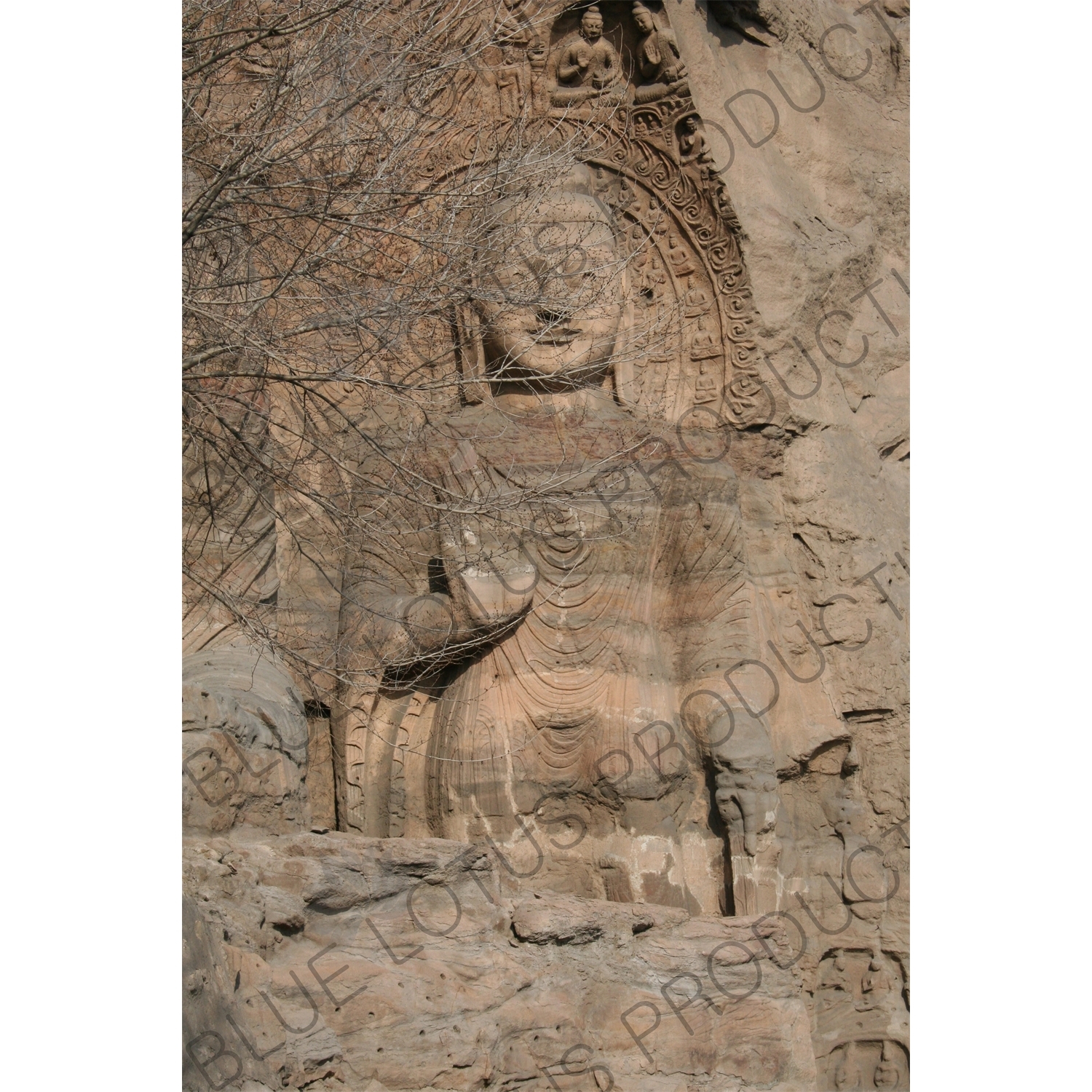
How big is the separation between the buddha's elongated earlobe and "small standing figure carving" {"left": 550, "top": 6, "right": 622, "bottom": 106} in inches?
44.3

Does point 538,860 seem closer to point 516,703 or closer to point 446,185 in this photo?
point 516,703

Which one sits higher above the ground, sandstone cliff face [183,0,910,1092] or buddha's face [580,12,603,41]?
buddha's face [580,12,603,41]

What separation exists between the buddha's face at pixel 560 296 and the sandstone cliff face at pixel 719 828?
1.39ft

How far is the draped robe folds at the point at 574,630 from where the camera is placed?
7062mm

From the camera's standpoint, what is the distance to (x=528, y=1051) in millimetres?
5855

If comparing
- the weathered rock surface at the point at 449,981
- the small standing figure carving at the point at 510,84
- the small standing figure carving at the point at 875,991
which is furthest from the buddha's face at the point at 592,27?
the small standing figure carving at the point at 875,991

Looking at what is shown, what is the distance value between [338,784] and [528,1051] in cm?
170

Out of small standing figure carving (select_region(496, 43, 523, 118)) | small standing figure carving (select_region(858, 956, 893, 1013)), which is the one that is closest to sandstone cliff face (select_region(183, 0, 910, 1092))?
small standing figure carving (select_region(858, 956, 893, 1013))

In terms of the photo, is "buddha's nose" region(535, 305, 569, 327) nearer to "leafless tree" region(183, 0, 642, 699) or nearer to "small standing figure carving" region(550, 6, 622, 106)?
"leafless tree" region(183, 0, 642, 699)

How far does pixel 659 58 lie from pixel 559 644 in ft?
8.80

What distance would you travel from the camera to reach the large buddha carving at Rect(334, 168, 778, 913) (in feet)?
23.0

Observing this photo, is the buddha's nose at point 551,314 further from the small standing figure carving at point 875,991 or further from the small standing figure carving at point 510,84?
the small standing figure carving at point 875,991

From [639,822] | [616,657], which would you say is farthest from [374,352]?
[639,822]

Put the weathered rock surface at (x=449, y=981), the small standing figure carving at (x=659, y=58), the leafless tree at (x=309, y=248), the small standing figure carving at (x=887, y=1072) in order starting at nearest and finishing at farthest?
1. the weathered rock surface at (x=449, y=981)
2. the leafless tree at (x=309, y=248)
3. the small standing figure carving at (x=887, y=1072)
4. the small standing figure carving at (x=659, y=58)
